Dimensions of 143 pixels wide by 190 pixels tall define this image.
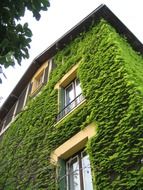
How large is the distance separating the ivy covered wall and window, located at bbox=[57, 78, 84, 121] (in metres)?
0.31

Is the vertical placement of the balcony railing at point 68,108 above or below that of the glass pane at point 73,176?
above

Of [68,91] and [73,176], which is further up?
[68,91]

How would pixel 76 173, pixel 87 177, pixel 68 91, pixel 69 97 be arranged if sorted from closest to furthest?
pixel 87 177 → pixel 76 173 → pixel 69 97 → pixel 68 91

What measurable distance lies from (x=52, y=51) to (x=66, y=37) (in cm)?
125

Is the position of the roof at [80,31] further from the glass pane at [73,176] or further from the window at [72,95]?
the glass pane at [73,176]

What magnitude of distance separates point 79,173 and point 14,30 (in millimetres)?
3704

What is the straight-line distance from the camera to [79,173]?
7.07 meters

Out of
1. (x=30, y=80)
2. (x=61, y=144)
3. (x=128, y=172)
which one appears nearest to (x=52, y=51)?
(x=30, y=80)

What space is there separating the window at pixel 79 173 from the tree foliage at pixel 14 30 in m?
Result: 2.79

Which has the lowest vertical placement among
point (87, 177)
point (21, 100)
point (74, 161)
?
point (87, 177)

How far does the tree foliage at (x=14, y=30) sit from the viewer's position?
4.82m

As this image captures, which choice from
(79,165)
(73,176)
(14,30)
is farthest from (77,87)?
(14,30)

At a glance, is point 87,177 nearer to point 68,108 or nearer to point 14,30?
point 68,108

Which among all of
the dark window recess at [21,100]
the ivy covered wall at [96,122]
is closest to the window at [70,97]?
the ivy covered wall at [96,122]
